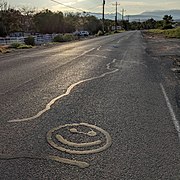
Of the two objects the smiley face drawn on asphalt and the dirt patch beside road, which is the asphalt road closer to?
the smiley face drawn on asphalt

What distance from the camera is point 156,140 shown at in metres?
4.88

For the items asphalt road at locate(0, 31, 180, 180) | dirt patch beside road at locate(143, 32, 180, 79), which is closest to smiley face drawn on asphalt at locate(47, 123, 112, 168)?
asphalt road at locate(0, 31, 180, 180)

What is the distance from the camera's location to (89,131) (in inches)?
208

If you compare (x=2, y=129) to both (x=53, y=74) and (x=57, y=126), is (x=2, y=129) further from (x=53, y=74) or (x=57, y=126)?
(x=53, y=74)

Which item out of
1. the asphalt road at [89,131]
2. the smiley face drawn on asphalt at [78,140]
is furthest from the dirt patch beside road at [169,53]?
Answer: the smiley face drawn on asphalt at [78,140]

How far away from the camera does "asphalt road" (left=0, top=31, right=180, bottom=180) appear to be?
3885 mm

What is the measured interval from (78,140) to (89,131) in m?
0.44

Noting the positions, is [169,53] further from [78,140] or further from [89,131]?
[78,140]

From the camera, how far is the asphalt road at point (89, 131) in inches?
153

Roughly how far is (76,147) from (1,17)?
52.3 metres

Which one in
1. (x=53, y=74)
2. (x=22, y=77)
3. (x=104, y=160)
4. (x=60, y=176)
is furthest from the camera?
(x=53, y=74)

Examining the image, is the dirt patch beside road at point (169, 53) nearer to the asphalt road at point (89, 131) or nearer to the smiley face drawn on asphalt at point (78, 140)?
the asphalt road at point (89, 131)

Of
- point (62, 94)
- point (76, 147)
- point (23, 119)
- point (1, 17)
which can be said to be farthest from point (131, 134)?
point (1, 17)

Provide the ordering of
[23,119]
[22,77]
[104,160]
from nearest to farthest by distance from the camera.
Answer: [104,160] → [23,119] → [22,77]
